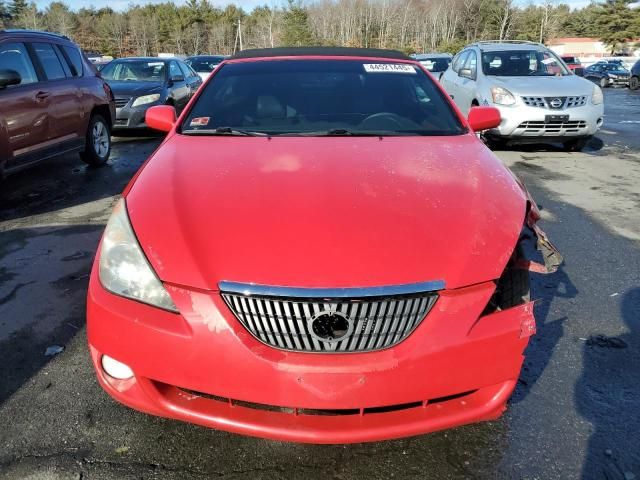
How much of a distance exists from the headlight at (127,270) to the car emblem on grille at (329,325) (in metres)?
0.49

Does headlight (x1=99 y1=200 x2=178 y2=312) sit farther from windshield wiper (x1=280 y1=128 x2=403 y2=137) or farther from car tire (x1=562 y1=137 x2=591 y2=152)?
car tire (x1=562 y1=137 x2=591 y2=152)

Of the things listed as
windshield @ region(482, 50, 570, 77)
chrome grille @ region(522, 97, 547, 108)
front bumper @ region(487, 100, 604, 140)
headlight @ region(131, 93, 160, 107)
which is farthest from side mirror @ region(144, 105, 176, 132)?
windshield @ region(482, 50, 570, 77)

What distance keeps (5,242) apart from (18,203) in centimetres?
133

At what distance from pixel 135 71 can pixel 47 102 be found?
5.32 metres

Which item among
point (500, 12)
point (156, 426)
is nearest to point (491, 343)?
point (156, 426)

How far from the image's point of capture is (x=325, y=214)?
2059mm

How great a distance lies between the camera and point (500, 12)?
195ft

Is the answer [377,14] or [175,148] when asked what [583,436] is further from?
[377,14]

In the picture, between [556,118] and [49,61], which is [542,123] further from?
[49,61]

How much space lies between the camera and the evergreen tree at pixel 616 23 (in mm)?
61500

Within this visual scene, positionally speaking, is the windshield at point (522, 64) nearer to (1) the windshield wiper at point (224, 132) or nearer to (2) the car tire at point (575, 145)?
(2) the car tire at point (575, 145)

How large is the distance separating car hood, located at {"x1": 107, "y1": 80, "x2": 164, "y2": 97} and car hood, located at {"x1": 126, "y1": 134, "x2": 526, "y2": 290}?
7.43 meters

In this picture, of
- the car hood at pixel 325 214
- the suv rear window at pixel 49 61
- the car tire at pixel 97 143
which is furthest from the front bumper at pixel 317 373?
the car tire at pixel 97 143

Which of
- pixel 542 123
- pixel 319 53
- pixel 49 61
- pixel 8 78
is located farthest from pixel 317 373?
pixel 542 123
